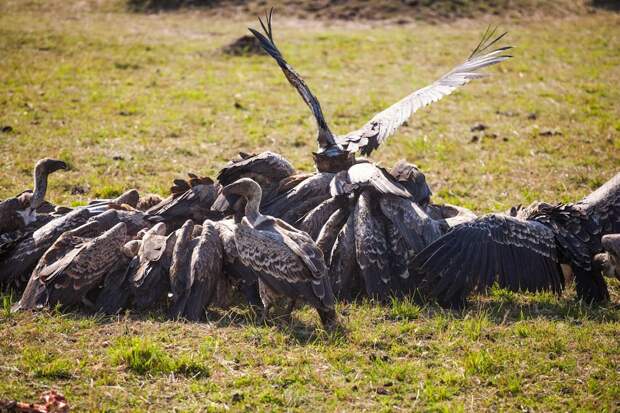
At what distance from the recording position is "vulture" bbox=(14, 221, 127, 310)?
672 cm

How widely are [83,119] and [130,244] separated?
713 centimetres

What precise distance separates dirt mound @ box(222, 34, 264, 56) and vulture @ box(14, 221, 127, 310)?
12.9m

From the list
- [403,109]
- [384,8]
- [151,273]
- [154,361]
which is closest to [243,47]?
[384,8]

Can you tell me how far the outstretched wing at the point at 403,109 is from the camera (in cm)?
885

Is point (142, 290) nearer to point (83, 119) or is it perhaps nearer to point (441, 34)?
point (83, 119)

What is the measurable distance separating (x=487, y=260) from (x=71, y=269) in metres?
3.88

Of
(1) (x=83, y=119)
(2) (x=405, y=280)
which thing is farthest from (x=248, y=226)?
(1) (x=83, y=119)

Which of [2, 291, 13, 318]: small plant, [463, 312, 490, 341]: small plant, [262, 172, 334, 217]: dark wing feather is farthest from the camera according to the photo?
[262, 172, 334, 217]: dark wing feather

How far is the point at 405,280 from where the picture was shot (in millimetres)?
7090

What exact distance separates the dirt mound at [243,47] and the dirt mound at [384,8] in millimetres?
5007

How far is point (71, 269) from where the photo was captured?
6770 millimetres

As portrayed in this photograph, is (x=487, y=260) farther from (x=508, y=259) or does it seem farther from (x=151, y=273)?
(x=151, y=273)

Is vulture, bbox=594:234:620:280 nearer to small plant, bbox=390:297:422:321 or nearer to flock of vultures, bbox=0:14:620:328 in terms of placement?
flock of vultures, bbox=0:14:620:328

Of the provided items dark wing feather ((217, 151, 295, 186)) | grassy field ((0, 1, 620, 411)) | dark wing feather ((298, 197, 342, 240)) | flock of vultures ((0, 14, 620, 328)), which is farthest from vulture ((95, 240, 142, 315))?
dark wing feather ((298, 197, 342, 240))
